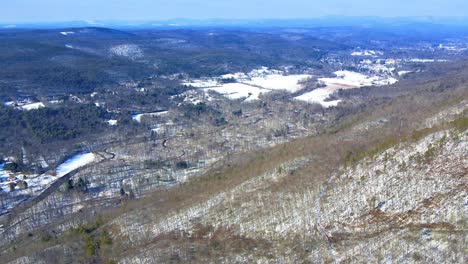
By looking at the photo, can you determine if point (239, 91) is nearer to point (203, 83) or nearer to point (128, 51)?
point (203, 83)

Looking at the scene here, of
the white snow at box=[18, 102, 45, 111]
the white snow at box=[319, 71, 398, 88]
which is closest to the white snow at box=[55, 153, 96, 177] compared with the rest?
the white snow at box=[18, 102, 45, 111]

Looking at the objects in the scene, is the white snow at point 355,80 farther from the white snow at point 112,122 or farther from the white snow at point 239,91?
the white snow at point 112,122

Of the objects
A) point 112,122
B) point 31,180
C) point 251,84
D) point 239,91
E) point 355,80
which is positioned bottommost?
point 31,180

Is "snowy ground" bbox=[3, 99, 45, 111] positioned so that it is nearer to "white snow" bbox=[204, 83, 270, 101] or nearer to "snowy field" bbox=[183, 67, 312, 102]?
"snowy field" bbox=[183, 67, 312, 102]

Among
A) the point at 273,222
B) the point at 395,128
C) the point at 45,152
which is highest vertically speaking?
the point at 395,128

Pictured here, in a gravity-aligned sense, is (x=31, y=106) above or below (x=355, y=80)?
below

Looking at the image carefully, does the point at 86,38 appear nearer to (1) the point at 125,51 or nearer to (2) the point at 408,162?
(1) the point at 125,51

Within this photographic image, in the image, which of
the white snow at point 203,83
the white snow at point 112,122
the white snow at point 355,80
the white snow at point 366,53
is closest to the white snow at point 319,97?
the white snow at point 355,80

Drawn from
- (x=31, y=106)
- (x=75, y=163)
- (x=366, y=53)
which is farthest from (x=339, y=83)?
(x=366, y=53)

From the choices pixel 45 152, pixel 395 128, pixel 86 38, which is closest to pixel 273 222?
pixel 395 128
